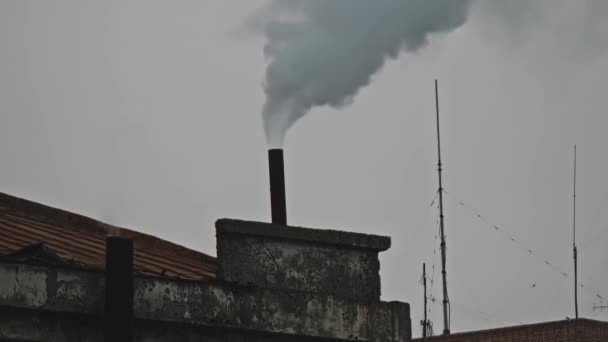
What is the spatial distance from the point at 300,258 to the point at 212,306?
4.26ft

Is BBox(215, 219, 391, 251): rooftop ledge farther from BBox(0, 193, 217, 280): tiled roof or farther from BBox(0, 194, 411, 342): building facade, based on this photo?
BBox(0, 193, 217, 280): tiled roof

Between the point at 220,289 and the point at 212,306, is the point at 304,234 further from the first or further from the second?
the point at 212,306

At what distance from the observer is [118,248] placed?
15852 millimetres

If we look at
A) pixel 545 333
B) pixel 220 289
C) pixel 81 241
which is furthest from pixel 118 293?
pixel 545 333

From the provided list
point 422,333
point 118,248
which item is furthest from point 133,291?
point 422,333

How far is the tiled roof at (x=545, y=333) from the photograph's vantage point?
4134 centimetres

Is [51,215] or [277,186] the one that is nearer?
[277,186]

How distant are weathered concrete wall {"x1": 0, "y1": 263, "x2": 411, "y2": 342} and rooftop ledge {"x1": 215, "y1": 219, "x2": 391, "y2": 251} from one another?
22.7 inches

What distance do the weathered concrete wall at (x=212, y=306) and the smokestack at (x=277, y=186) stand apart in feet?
4.96

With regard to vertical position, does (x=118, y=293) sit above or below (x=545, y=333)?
below

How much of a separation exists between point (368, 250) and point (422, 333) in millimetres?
26436

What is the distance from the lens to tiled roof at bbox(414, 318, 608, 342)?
41344 mm

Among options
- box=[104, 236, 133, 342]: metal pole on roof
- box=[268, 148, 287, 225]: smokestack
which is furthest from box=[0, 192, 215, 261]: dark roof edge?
box=[104, 236, 133, 342]: metal pole on roof

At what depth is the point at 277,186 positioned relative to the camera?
18.8m
